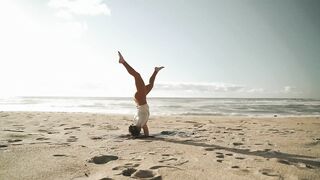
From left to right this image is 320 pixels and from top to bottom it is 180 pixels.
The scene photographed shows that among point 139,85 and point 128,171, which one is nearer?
point 128,171

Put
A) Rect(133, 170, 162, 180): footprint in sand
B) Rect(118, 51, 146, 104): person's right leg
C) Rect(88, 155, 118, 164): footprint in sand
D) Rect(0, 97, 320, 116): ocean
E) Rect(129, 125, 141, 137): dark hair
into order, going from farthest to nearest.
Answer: Rect(0, 97, 320, 116): ocean
Rect(118, 51, 146, 104): person's right leg
Rect(129, 125, 141, 137): dark hair
Rect(88, 155, 118, 164): footprint in sand
Rect(133, 170, 162, 180): footprint in sand

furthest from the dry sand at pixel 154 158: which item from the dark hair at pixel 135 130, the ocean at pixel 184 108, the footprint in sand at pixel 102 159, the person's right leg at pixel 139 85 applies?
the ocean at pixel 184 108

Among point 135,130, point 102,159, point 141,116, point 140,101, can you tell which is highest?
point 140,101

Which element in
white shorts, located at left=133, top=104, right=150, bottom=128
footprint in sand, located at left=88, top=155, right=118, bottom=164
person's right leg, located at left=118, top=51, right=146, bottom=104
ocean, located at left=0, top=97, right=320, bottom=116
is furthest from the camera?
ocean, located at left=0, top=97, right=320, bottom=116

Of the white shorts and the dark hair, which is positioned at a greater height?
the white shorts

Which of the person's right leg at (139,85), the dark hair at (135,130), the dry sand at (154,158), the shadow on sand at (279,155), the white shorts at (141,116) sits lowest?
the dry sand at (154,158)

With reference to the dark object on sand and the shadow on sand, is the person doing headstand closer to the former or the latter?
the shadow on sand

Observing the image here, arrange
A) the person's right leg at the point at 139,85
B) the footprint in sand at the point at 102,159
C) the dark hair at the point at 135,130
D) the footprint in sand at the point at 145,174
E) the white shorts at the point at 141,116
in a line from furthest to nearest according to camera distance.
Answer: the person's right leg at the point at 139,85 → the white shorts at the point at 141,116 → the dark hair at the point at 135,130 → the footprint in sand at the point at 102,159 → the footprint in sand at the point at 145,174

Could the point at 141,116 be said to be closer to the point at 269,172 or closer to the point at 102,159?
the point at 102,159

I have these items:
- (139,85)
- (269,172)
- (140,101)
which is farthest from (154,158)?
(139,85)

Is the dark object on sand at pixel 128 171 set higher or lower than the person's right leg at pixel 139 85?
lower

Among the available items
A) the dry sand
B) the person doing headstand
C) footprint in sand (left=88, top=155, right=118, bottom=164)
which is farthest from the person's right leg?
footprint in sand (left=88, top=155, right=118, bottom=164)

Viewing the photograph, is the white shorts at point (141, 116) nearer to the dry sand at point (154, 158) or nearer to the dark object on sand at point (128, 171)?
the dry sand at point (154, 158)

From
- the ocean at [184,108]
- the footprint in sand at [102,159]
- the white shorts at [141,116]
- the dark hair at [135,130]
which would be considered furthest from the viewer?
the ocean at [184,108]
